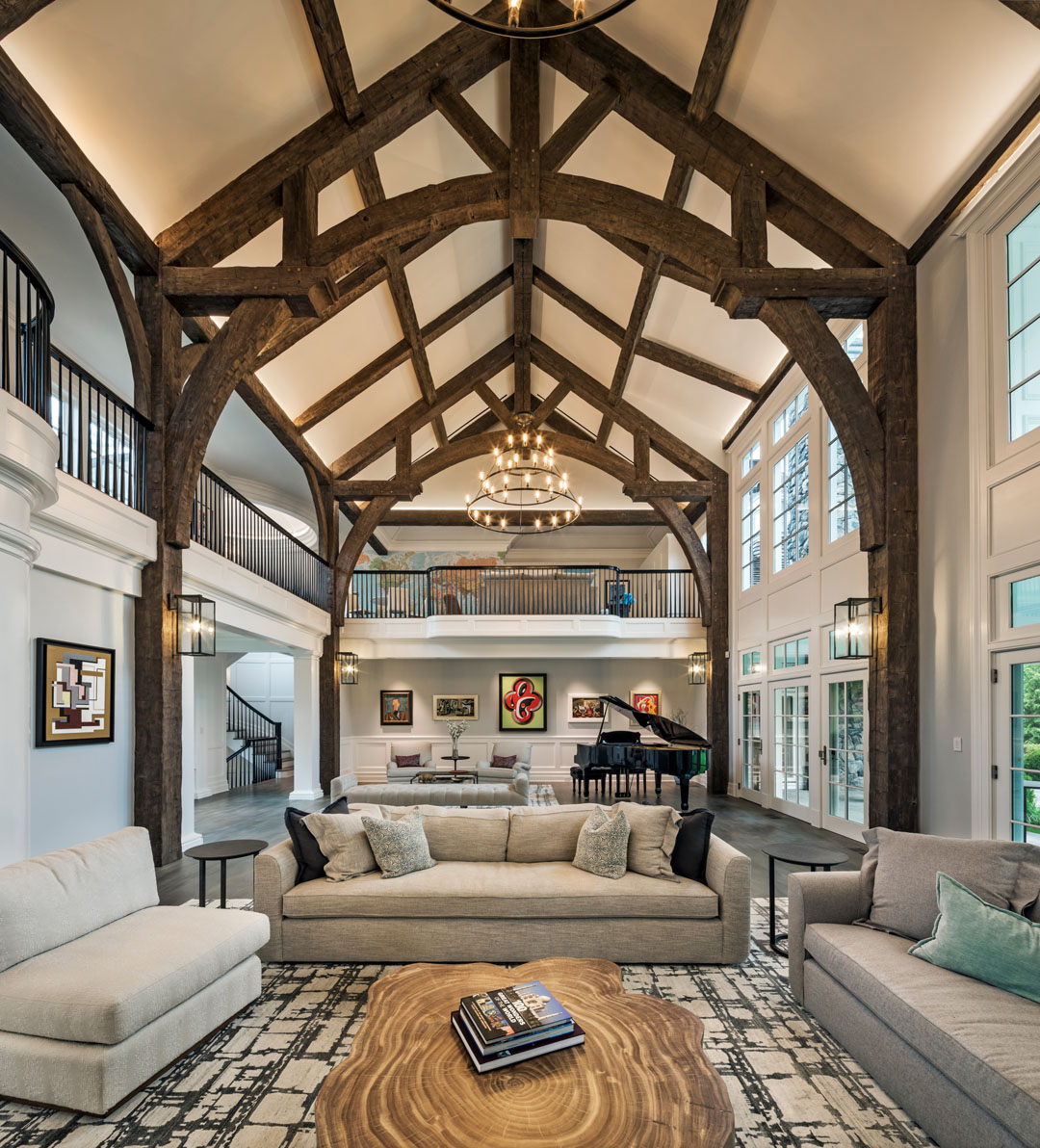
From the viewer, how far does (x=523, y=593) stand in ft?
44.4

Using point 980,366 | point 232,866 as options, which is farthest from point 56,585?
point 980,366

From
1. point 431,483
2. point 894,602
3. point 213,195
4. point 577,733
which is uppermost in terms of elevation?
point 213,195

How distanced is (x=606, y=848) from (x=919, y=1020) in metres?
1.99

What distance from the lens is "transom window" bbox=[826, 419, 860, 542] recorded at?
7.94 m

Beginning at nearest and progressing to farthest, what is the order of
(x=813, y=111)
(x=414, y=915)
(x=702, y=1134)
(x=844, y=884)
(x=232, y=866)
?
(x=702, y=1134)
(x=844, y=884)
(x=414, y=915)
(x=813, y=111)
(x=232, y=866)

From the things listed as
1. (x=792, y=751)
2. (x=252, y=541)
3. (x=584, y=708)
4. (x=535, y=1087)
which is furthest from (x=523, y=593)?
(x=535, y=1087)

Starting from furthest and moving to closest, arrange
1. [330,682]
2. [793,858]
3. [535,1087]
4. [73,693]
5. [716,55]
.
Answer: [330,682] → [716,55] → [73,693] → [793,858] → [535,1087]

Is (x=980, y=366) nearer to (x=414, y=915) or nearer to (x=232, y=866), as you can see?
(x=414, y=915)

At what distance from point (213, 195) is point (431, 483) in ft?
26.0

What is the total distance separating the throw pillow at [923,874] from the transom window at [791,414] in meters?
6.40

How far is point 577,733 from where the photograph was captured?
47.2ft

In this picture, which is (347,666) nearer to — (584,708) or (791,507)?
(584,708)

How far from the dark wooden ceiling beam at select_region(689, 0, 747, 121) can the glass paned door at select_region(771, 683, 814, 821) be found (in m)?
6.02

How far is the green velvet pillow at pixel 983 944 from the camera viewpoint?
278 centimetres
